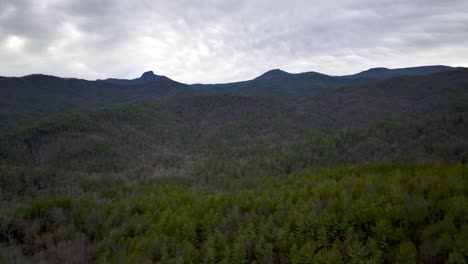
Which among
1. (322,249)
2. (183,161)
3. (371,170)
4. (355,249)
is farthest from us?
(183,161)

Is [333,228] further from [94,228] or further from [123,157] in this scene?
[123,157]

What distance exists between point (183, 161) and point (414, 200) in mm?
25856

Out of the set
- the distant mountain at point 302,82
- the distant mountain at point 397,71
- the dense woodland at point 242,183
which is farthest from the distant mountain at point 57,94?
the distant mountain at point 397,71

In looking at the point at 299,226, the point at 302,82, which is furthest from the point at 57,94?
the point at 299,226

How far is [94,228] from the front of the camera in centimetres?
666

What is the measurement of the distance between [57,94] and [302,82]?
89369 millimetres

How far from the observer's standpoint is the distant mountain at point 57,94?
6214 cm

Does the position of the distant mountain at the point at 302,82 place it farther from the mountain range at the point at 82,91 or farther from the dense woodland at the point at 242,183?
the dense woodland at the point at 242,183

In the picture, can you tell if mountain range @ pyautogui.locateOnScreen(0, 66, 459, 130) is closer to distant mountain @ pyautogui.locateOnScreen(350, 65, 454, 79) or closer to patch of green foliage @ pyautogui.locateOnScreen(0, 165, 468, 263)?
distant mountain @ pyautogui.locateOnScreen(350, 65, 454, 79)

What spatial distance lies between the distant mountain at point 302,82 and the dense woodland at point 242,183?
33714 mm

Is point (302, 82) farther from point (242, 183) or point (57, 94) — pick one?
point (242, 183)

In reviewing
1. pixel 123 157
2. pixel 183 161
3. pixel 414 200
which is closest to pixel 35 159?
pixel 123 157

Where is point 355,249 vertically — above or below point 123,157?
above

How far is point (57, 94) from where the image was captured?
8438cm
